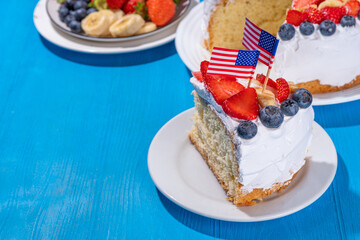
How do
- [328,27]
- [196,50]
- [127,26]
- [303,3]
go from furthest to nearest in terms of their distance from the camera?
[127,26] < [196,50] < [303,3] < [328,27]

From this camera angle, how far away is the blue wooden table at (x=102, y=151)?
6.30ft

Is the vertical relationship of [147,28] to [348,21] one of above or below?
below

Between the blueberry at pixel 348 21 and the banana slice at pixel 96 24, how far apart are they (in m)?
1.55

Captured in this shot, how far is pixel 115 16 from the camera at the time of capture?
3.07 metres

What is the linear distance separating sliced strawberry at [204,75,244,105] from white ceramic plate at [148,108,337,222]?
417 mm

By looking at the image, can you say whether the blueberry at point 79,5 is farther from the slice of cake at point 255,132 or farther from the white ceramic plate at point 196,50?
the slice of cake at point 255,132

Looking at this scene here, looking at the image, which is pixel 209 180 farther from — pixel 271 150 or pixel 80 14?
pixel 80 14

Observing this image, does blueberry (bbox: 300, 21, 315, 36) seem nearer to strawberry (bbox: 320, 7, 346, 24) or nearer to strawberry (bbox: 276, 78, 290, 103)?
strawberry (bbox: 320, 7, 346, 24)

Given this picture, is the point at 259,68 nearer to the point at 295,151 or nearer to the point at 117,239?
the point at 295,151

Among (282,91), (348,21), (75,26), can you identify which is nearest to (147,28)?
(75,26)

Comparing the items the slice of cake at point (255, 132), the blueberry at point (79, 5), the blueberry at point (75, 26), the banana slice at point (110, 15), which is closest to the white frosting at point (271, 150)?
the slice of cake at point (255, 132)

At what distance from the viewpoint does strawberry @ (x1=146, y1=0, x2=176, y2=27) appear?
301 centimetres

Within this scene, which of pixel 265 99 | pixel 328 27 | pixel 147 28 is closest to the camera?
pixel 265 99

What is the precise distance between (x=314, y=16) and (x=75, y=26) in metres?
1.64
